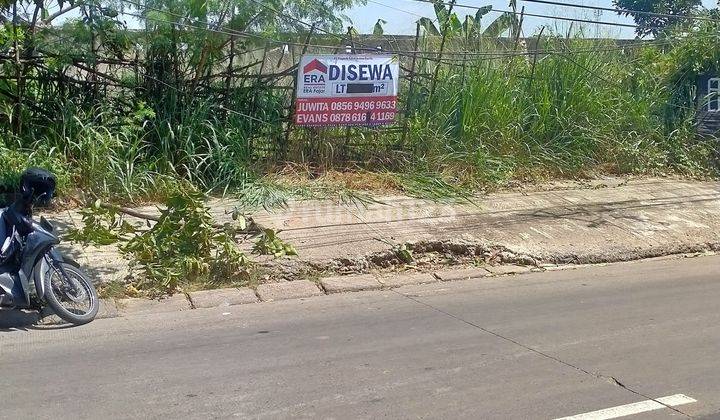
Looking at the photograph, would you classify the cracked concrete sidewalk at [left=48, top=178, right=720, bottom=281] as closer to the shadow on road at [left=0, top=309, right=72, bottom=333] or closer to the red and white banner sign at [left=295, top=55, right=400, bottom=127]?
the shadow on road at [left=0, top=309, right=72, bottom=333]

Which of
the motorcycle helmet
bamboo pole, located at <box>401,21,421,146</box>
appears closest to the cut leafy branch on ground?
the motorcycle helmet

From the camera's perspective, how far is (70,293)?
6.85 meters

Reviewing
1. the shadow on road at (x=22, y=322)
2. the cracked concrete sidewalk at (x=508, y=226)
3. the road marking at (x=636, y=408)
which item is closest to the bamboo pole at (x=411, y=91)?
the cracked concrete sidewalk at (x=508, y=226)

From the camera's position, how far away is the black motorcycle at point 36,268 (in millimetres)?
6598

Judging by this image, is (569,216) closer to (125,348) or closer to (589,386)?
(589,386)

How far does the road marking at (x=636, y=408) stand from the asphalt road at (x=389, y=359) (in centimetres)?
2

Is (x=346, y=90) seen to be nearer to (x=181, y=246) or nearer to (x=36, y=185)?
(x=181, y=246)

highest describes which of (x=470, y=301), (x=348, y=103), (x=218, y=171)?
(x=348, y=103)

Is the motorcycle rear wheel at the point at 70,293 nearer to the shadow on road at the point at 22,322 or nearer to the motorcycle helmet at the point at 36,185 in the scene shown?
the shadow on road at the point at 22,322

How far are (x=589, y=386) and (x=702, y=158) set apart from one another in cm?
1046

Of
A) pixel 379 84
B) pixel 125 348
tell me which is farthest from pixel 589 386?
pixel 379 84

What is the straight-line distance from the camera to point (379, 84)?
12219mm

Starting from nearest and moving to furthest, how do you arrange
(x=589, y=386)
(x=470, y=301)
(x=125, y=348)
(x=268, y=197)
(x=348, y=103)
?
(x=589, y=386), (x=125, y=348), (x=470, y=301), (x=268, y=197), (x=348, y=103)

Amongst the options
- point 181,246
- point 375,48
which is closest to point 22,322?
point 181,246
